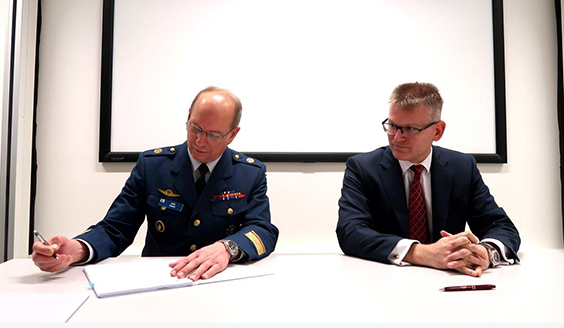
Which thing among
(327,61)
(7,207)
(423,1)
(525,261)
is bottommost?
(525,261)

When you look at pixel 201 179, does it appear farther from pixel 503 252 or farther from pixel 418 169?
pixel 503 252

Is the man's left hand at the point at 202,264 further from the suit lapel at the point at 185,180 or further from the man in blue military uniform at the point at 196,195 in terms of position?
the suit lapel at the point at 185,180

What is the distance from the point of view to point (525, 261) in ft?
4.35

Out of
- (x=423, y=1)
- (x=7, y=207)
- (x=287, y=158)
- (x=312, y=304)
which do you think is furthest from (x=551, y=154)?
(x=7, y=207)

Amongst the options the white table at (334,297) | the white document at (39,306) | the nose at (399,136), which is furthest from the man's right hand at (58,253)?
the nose at (399,136)

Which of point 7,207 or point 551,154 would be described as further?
point 551,154

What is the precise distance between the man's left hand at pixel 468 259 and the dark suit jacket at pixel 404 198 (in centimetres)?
38

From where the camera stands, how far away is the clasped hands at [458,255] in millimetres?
1126

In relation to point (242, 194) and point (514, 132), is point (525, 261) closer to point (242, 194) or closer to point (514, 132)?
point (242, 194)

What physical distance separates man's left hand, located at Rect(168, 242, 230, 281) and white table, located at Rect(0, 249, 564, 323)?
0.06 metres

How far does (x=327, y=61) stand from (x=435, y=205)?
1226mm

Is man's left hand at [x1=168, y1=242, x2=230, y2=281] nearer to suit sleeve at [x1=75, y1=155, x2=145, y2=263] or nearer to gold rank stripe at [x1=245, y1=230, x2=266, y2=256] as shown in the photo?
gold rank stripe at [x1=245, y1=230, x2=266, y2=256]

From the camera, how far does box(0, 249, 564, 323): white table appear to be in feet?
2.53

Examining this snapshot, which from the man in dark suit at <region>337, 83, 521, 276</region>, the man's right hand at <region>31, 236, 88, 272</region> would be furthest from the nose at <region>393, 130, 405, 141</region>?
the man's right hand at <region>31, 236, 88, 272</region>
